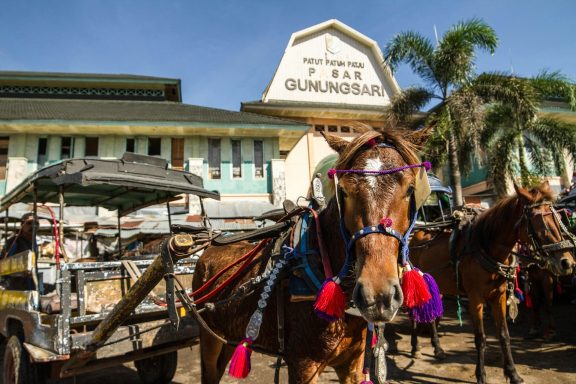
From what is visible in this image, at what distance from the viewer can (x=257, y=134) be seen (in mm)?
18250

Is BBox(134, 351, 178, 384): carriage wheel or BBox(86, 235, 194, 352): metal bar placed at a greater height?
BBox(86, 235, 194, 352): metal bar

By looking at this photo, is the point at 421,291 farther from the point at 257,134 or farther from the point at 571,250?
the point at 257,134

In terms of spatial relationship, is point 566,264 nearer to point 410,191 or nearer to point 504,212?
point 504,212

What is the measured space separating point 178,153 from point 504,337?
15.7 meters

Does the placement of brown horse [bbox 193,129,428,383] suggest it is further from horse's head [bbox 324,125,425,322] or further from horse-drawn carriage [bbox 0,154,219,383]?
horse-drawn carriage [bbox 0,154,219,383]

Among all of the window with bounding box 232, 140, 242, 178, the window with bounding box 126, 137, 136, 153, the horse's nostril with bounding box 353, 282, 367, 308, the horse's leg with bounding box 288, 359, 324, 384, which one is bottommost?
the horse's leg with bounding box 288, 359, 324, 384

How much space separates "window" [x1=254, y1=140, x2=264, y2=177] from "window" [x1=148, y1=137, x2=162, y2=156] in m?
4.58

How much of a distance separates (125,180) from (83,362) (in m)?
2.01

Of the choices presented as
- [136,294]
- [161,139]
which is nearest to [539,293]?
[136,294]

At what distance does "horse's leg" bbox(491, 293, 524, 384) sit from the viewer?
4.70 meters

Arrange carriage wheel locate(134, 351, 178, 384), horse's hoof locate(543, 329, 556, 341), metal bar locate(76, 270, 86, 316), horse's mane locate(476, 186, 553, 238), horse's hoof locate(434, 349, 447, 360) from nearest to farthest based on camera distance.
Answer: metal bar locate(76, 270, 86, 316)
horse's mane locate(476, 186, 553, 238)
carriage wheel locate(134, 351, 178, 384)
horse's hoof locate(434, 349, 447, 360)
horse's hoof locate(543, 329, 556, 341)

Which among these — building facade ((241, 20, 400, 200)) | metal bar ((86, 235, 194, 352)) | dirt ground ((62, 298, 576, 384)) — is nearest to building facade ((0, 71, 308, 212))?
building facade ((241, 20, 400, 200))

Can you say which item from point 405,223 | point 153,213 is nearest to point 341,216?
point 405,223

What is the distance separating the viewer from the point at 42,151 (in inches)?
675
